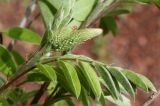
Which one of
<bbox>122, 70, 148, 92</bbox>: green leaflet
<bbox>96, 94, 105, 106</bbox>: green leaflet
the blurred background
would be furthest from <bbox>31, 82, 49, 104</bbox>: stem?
the blurred background

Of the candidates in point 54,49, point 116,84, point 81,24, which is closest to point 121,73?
point 116,84

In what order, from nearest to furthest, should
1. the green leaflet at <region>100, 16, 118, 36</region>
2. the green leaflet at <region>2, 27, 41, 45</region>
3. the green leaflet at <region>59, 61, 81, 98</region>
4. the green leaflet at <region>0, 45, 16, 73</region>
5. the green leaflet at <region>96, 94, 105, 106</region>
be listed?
the green leaflet at <region>59, 61, 81, 98</region> < the green leaflet at <region>96, 94, 105, 106</region> < the green leaflet at <region>0, 45, 16, 73</region> < the green leaflet at <region>2, 27, 41, 45</region> < the green leaflet at <region>100, 16, 118, 36</region>

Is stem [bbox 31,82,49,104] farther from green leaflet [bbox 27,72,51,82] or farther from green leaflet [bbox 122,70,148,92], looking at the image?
Answer: green leaflet [bbox 122,70,148,92]

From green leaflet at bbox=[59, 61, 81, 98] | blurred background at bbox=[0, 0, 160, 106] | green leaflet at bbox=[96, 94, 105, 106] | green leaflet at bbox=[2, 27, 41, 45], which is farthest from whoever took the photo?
blurred background at bbox=[0, 0, 160, 106]

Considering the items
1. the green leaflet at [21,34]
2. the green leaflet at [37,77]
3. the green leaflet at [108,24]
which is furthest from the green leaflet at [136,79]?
the green leaflet at [108,24]

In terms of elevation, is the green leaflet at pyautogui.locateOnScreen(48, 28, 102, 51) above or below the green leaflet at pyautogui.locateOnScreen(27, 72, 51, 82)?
above

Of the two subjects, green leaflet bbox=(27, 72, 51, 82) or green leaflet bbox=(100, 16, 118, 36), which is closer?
green leaflet bbox=(27, 72, 51, 82)

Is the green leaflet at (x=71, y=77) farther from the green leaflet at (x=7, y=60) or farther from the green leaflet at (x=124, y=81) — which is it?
the green leaflet at (x=7, y=60)

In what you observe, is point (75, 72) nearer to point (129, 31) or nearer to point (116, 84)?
point (116, 84)
